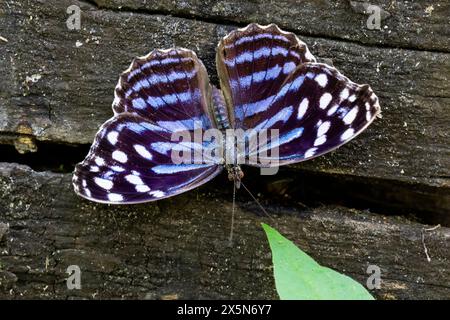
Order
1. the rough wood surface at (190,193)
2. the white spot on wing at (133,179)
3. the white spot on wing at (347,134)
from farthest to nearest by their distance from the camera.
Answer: the rough wood surface at (190,193), the white spot on wing at (133,179), the white spot on wing at (347,134)

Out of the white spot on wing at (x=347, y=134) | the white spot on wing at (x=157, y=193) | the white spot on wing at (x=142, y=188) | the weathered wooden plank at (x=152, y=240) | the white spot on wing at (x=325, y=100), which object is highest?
Answer: the white spot on wing at (x=325, y=100)

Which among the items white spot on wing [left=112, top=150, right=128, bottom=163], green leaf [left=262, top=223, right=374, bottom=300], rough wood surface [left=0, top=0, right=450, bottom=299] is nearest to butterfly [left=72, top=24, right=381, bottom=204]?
white spot on wing [left=112, top=150, right=128, bottom=163]

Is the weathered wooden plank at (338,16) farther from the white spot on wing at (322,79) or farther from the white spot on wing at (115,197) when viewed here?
the white spot on wing at (115,197)

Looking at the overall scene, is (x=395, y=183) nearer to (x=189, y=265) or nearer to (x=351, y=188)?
(x=351, y=188)

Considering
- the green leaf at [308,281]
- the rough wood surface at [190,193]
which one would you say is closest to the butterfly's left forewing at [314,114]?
the rough wood surface at [190,193]

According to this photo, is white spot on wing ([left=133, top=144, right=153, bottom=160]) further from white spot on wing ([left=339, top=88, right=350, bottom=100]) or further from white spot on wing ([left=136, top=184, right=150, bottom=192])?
white spot on wing ([left=339, top=88, right=350, bottom=100])

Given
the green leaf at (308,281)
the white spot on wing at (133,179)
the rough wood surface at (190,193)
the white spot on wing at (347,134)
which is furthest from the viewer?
the rough wood surface at (190,193)

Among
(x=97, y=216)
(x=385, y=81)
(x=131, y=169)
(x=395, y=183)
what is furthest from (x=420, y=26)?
(x=97, y=216)

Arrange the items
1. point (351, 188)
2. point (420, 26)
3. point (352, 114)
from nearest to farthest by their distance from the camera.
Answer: point (352, 114)
point (420, 26)
point (351, 188)
